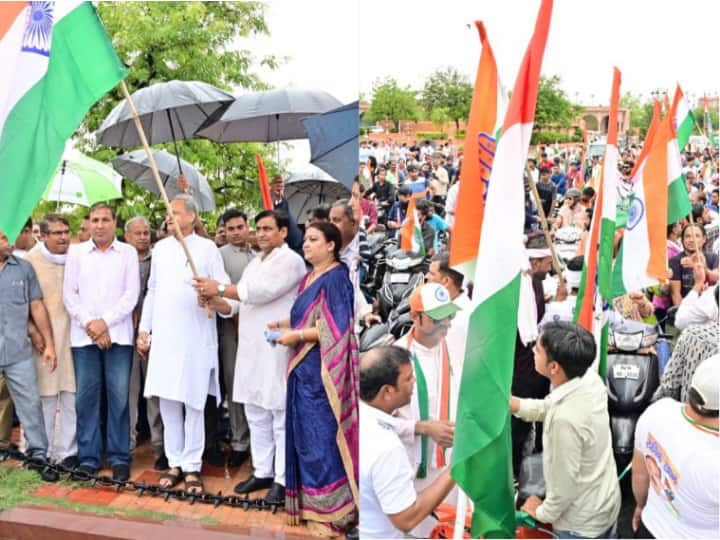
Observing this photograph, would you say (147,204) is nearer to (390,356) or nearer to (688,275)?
(688,275)

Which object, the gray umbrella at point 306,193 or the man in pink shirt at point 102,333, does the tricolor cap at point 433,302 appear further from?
the gray umbrella at point 306,193

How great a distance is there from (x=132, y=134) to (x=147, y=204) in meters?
3.28

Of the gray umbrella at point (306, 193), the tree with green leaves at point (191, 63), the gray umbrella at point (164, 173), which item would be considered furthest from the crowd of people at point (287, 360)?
the tree with green leaves at point (191, 63)

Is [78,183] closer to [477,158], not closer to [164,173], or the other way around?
[164,173]

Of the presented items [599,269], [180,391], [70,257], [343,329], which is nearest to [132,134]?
[70,257]

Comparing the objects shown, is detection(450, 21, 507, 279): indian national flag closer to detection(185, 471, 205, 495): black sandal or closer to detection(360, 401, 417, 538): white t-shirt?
detection(360, 401, 417, 538): white t-shirt

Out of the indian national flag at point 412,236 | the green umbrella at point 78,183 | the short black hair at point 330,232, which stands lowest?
the indian national flag at point 412,236

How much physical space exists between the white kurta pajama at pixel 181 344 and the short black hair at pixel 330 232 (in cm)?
88

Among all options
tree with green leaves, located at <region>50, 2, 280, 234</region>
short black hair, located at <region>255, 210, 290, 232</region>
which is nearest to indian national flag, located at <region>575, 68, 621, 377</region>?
short black hair, located at <region>255, 210, 290, 232</region>

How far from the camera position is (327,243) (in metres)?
4.11

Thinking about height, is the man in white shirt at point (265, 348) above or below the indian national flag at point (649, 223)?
below

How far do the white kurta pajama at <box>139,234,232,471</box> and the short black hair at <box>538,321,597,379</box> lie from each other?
229 centimetres

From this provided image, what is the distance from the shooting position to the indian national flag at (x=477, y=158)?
2869 mm

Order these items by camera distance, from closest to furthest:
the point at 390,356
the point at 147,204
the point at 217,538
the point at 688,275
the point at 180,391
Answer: the point at 390,356, the point at 217,538, the point at 180,391, the point at 688,275, the point at 147,204
